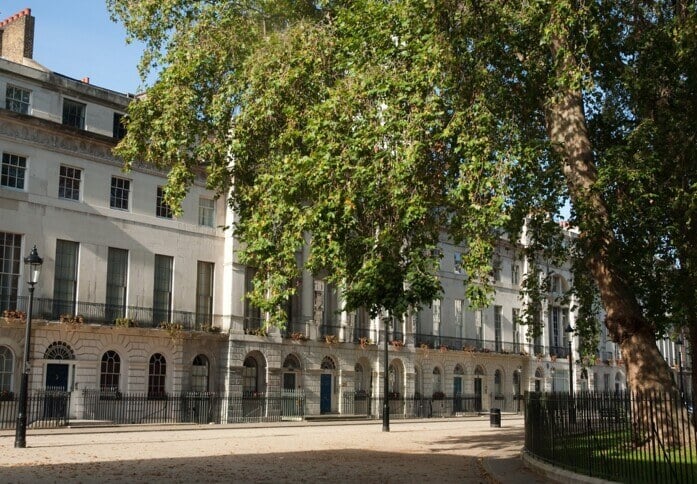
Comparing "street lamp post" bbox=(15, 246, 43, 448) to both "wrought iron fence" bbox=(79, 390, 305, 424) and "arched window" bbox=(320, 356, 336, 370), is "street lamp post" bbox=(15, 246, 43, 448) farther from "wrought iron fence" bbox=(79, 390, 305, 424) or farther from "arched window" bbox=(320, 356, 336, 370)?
"arched window" bbox=(320, 356, 336, 370)

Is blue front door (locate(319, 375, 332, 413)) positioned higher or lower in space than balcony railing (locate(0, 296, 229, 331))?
lower

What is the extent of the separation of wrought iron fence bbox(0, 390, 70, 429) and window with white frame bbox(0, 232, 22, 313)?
3.59 metres

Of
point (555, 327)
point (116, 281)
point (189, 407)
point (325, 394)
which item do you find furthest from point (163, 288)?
point (555, 327)

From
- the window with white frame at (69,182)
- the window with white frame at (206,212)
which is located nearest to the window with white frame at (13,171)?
the window with white frame at (69,182)

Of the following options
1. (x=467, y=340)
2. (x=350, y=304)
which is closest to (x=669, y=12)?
(x=350, y=304)

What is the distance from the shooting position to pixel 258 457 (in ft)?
63.0

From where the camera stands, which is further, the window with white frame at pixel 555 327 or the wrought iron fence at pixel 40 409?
the window with white frame at pixel 555 327

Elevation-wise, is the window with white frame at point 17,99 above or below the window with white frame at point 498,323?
above

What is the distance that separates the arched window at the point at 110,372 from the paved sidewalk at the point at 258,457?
4568 mm

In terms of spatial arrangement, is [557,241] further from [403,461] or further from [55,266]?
[55,266]

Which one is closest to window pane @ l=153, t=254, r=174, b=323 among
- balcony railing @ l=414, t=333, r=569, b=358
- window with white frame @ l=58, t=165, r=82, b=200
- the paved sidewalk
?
window with white frame @ l=58, t=165, r=82, b=200

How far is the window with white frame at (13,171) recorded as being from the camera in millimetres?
31672

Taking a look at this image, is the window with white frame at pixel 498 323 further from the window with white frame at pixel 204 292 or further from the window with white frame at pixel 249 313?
the window with white frame at pixel 204 292

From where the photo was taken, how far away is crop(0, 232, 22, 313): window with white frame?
1236 inches
